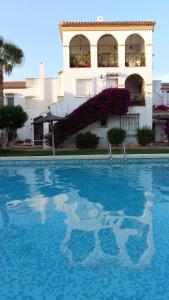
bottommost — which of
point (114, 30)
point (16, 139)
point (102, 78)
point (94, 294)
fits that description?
point (94, 294)

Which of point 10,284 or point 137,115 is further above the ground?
point 137,115

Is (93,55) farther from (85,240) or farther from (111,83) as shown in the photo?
(85,240)

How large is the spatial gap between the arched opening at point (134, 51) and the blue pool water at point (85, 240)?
1587 cm

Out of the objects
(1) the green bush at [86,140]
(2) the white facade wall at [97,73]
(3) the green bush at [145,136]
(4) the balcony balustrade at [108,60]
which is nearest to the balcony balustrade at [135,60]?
(2) the white facade wall at [97,73]

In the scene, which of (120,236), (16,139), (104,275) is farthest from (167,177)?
(16,139)

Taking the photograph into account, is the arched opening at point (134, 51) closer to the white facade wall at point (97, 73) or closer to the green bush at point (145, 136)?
the white facade wall at point (97, 73)

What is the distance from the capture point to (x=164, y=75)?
119 feet

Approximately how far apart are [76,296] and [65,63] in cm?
2342

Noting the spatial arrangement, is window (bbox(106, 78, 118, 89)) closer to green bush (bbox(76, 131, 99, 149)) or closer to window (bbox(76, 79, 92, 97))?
window (bbox(76, 79, 92, 97))

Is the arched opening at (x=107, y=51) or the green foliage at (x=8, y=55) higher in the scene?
the arched opening at (x=107, y=51)

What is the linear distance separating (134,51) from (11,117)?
12.0 meters

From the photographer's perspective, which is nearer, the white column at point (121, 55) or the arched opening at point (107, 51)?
the white column at point (121, 55)

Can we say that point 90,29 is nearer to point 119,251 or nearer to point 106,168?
point 106,168

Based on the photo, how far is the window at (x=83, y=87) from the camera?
88.3ft
